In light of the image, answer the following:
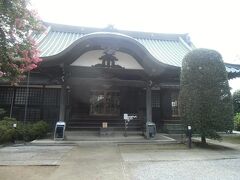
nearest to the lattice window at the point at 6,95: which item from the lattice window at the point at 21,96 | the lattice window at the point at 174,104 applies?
the lattice window at the point at 21,96

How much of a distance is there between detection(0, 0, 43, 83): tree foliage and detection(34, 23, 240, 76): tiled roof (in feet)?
25.1

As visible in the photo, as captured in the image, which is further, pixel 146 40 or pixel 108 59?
pixel 146 40

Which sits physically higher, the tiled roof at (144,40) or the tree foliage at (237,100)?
the tiled roof at (144,40)

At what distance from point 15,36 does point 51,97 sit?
337 inches

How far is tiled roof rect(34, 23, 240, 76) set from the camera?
13.9 meters

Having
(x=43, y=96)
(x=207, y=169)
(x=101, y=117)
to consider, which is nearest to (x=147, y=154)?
(x=207, y=169)

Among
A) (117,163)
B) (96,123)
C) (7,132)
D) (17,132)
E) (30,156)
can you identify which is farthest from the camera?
(96,123)

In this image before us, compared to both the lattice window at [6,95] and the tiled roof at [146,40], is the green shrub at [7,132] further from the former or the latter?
the tiled roof at [146,40]

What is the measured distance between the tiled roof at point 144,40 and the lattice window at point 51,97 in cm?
242

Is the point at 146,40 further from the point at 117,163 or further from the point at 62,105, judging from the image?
the point at 117,163

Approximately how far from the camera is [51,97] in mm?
13062

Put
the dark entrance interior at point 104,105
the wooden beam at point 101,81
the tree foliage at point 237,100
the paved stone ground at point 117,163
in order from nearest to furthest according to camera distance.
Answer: the paved stone ground at point 117,163 → the wooden beam at point 101,81 → the dark entrance interior at point 104,105 → the tree foliage at point 237,100

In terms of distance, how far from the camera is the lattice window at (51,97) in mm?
13000

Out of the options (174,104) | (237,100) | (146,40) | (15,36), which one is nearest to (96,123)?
(174,104)
